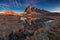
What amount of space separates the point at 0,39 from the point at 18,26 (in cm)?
59

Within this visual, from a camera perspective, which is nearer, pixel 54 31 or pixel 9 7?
pixel 54 31

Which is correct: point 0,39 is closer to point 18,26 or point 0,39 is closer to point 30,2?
point 18,26

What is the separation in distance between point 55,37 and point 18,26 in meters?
1.03

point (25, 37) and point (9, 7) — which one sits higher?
point (9, 7)

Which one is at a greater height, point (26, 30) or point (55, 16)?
point (55, 16)

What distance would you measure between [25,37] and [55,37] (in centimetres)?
78

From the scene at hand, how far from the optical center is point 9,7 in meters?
4.72

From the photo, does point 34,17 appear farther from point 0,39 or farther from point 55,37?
point 0,39

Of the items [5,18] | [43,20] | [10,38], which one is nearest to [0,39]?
[10,38]

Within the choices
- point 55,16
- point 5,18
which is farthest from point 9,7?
point 55,16

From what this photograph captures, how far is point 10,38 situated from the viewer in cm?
451

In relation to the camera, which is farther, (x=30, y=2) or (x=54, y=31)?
(x=30, y=2)

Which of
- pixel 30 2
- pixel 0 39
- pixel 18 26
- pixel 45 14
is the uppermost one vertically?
pixel 30 2

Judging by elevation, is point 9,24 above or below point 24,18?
below
